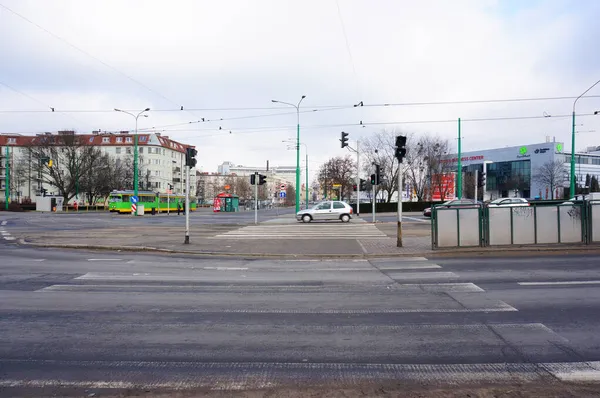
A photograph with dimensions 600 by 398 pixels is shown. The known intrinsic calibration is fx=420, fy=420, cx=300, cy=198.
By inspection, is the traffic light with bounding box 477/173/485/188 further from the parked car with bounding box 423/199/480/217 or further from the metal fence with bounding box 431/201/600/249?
the metal fence with bounding box 431/201/600/249

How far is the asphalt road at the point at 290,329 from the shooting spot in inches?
164

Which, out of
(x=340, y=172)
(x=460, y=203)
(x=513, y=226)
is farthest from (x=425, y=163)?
(x=513, y=226)

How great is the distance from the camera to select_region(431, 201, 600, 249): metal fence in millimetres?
14984

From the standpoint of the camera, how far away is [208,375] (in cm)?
416

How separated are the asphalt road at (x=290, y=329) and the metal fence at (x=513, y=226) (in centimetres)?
456

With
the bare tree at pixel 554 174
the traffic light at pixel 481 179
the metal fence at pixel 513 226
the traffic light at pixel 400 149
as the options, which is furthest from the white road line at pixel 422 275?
the bare tree at pixel 554 174

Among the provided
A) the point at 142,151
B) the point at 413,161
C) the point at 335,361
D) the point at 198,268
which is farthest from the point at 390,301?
the point at 142,151

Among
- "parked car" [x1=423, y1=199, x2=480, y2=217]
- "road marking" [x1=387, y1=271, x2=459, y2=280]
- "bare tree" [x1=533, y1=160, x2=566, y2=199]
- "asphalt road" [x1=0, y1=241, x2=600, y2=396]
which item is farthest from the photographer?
"bare tree" [x1=533, y1=160, x2=566, y2=199]

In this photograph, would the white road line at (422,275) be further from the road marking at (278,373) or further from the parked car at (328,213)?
the parked car at (328,213)

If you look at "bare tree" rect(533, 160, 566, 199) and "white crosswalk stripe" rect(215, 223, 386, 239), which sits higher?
"bare tree" rect(533, 160, 566, 199)

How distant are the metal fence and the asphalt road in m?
4.56

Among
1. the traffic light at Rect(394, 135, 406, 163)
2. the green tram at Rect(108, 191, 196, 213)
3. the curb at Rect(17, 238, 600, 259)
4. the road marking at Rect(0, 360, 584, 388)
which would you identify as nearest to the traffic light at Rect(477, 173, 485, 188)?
the curb at Rect(17, 238, 600, 259)

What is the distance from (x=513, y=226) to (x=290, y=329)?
480 inches

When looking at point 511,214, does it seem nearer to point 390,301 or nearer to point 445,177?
point 390,301
